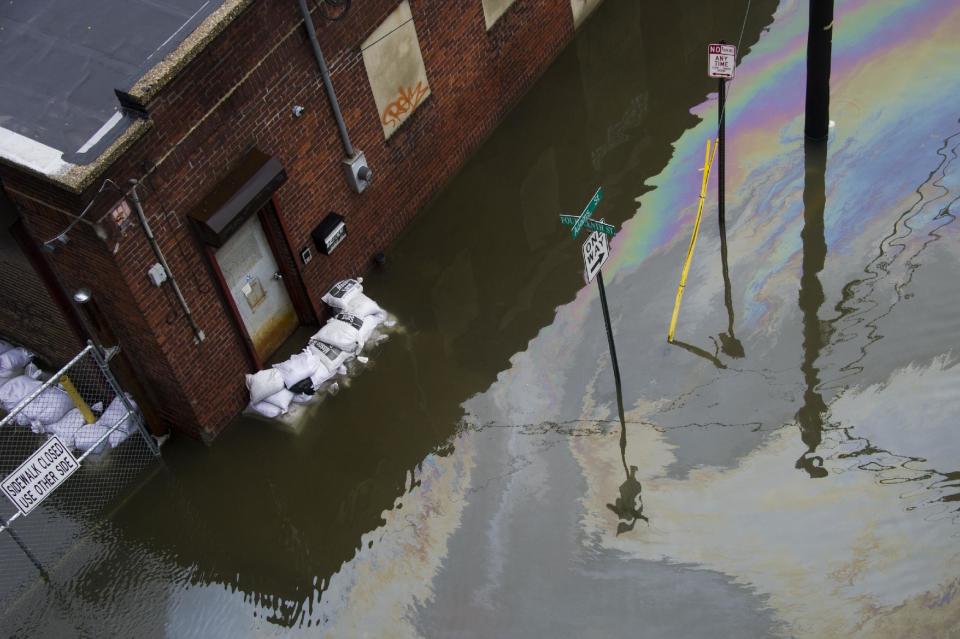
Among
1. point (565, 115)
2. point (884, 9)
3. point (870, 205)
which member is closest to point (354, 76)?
point (565, 115)

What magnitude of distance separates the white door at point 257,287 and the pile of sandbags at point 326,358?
0.43 meters

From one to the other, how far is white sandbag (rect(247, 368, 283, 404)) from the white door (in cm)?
43

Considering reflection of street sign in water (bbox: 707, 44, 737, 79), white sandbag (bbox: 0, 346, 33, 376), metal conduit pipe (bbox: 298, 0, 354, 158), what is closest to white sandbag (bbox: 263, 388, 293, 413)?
metal conduit pipe (bbox: 298, 0, 354, 158)

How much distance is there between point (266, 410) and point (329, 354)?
1.00 meters

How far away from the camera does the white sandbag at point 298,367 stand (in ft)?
43.3

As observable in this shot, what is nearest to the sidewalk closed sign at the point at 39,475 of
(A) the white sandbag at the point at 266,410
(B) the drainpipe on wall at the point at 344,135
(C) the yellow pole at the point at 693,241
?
(A) the white sandbag at the point at 266,410

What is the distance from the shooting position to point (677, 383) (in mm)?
12719

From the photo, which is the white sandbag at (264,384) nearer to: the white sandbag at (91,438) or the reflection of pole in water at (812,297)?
the white sandbag at (91,438)

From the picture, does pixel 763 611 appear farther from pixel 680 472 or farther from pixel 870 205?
pixel 870 205

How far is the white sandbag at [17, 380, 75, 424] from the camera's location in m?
13.5

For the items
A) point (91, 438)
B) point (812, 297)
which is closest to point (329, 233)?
point (91, 438)

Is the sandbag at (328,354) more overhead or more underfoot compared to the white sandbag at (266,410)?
more overhead

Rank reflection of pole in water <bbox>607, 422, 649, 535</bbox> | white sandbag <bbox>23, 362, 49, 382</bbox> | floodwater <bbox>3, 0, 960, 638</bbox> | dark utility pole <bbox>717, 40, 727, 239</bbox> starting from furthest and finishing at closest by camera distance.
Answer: white sandbag <bbox>23, 362, 49, 382</bbox>
dark utility pole <bbox>717, 40, 727, 239</bbox>
reflection of pole in water <bbox>607, 422, 649, 535</bbox>
floodwater <bbox>3, 0, 960, 638</bbox>

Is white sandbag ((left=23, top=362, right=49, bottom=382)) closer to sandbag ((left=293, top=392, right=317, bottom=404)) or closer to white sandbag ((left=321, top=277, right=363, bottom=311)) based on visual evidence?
sandbag ((left=293, top=392, right=317, bottom=404))
